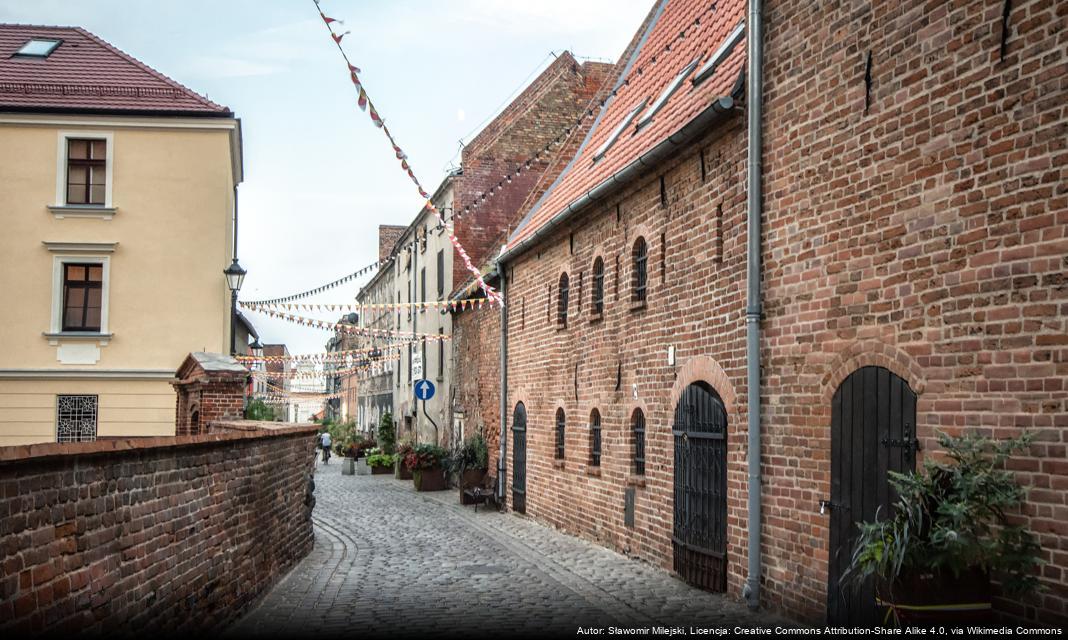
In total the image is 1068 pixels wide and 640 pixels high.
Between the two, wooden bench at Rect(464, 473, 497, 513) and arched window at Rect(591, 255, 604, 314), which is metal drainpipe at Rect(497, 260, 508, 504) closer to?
wooden bench at Rect(464, 473, 497, 513)

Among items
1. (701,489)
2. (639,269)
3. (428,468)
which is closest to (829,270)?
(701,489)

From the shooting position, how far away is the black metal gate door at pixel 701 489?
9891 millimetres

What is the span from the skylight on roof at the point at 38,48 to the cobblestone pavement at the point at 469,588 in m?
14.8

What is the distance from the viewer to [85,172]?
22484 mm

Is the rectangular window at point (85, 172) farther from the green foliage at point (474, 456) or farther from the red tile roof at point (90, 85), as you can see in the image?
the green foliage at point (474, 456)

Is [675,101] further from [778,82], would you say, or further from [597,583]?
[597,583]

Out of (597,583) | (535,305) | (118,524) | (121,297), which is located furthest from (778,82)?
(121,297)

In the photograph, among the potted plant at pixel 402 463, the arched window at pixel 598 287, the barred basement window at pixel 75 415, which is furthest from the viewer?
the potted plant at pixel 402 463

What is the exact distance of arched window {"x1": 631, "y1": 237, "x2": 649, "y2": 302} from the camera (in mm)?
12688

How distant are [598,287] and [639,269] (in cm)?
178

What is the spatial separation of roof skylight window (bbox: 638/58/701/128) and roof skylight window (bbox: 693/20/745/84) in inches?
36.4

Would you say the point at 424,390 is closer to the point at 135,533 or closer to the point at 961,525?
the point at 135,533

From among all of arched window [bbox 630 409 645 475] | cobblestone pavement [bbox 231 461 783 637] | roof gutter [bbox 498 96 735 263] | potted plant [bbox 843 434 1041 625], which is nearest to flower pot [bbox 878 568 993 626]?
potted plant [bbox 843 434 1041 625]

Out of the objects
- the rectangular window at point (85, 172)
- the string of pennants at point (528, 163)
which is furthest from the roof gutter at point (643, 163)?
the rectangular window at point (85, 172)
